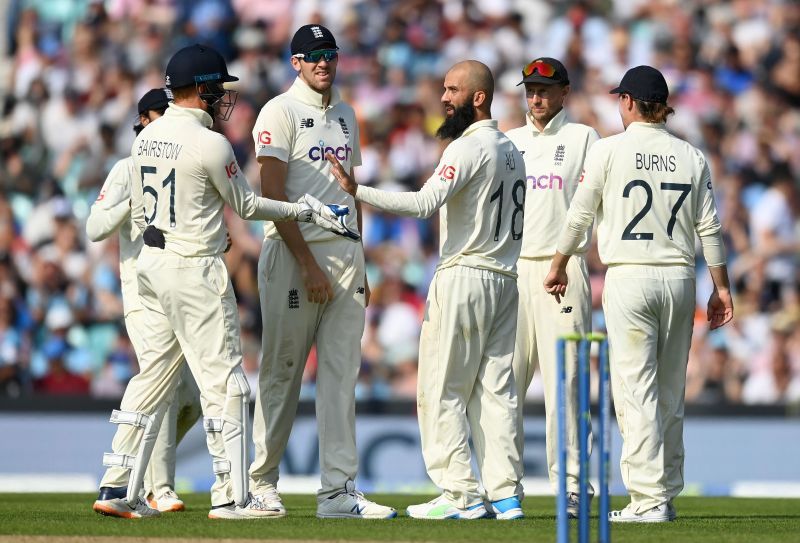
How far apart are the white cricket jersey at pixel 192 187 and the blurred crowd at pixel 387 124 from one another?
578cm

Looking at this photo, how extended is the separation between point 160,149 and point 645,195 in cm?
278

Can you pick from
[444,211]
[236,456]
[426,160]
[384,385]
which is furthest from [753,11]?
[236,456]

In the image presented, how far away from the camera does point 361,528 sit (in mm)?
7266

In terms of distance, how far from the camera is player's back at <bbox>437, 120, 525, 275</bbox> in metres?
8.03

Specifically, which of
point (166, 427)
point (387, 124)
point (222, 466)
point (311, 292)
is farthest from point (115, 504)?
point (387, 124)

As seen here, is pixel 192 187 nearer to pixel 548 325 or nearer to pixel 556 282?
pixel 556 282

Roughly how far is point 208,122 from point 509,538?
110 inches

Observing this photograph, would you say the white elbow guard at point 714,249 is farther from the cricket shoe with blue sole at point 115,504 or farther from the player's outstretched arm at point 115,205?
the cricket shoe with blue sole at point 115,504

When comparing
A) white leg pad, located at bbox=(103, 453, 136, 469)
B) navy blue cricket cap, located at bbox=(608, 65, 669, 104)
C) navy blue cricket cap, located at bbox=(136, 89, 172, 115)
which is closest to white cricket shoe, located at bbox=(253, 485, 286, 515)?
white leg pad, located at bbox=(103, 453, 136, 469)

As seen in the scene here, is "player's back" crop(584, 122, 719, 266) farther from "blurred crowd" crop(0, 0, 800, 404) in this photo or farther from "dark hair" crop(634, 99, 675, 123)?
"blurred crowd" crop(0, 0, 800, 404)

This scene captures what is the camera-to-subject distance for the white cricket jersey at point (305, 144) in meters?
8.02

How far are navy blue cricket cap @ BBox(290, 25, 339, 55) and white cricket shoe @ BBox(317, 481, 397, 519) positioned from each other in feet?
8.25

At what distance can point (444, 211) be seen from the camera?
8.23 meters

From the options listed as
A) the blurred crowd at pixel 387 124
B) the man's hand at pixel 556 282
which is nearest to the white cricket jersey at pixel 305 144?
the man's hand at pixel 556 282
